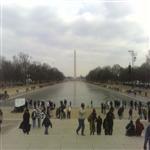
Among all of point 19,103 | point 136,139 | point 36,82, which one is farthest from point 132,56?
point 36,82

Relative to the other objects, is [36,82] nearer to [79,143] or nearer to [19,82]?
[19,82]

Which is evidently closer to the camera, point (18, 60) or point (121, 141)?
point (121, 141)

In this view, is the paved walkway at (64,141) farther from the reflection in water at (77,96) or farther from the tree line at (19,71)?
the tree line at (19,71)

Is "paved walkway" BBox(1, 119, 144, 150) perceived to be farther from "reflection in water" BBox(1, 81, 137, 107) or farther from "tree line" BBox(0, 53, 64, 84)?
"tree line" BBox(0, 53, 64, 84)

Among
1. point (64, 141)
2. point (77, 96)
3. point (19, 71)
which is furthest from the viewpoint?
point (19, 71)

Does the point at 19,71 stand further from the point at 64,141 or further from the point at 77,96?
the point at 64,141

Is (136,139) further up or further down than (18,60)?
further down

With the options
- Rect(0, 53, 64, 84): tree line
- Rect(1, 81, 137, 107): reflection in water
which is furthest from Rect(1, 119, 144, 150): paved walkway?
Rect(0, 53, 64, 84): tree line

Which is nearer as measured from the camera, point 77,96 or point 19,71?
point 77,96

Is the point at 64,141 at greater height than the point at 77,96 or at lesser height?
greater

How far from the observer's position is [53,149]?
609 inches

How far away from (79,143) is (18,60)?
12817cm

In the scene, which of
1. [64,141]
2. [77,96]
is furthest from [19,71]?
[64,141]

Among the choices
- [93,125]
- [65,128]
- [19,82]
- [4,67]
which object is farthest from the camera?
[19,82]
